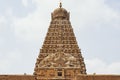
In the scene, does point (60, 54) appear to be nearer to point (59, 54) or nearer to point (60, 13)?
point (59, 54)

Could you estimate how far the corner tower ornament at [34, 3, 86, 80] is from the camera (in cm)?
9425

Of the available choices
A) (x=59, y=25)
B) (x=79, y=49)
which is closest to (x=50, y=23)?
(x=59, y=25)

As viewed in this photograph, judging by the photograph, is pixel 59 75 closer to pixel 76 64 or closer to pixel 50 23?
pixel 76 64

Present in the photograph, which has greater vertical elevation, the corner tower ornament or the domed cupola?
the domed cupola

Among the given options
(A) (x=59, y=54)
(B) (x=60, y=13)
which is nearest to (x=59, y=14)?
(B) (x=60, y=13)

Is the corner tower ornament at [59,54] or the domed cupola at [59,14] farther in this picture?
the domed cupola at [59,14]

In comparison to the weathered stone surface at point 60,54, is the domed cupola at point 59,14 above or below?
above

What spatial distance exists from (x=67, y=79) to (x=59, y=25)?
12522 mm

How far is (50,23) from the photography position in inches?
3984

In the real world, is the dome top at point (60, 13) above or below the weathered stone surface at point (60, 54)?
above

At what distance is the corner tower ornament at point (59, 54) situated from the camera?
9425 centimetres

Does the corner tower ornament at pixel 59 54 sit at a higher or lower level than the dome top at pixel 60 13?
lower

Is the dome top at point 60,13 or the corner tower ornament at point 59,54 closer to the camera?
the corner tower ornament at point 59,54

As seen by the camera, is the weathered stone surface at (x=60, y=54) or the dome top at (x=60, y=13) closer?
the weathered stone surface at (x=60, y=54)
